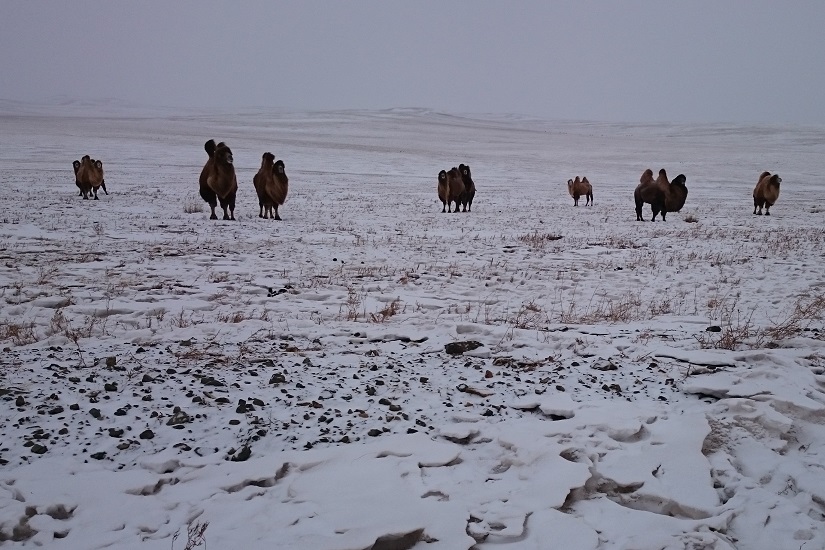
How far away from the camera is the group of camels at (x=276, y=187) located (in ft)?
52.0

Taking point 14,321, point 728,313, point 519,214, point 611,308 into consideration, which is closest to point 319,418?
point 14,321

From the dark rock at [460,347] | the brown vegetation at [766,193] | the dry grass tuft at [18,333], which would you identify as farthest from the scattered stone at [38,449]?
the brown vegetation at [766,193]

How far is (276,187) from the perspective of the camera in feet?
55.5

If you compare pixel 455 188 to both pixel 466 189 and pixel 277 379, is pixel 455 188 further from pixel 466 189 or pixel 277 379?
pixel 277 379

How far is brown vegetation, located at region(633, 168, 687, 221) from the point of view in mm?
19812

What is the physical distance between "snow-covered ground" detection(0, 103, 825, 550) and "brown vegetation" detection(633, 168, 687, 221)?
324 inches

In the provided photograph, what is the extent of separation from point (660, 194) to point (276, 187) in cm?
1215

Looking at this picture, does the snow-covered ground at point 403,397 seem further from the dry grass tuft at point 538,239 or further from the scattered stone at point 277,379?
the dry grass tuft at point 538,239

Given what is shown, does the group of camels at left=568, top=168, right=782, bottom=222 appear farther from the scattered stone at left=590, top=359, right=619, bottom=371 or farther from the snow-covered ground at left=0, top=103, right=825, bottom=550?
the scattered stone at left=590, top=359, right=619, bottom=371

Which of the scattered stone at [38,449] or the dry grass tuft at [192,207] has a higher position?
the dry grass tuft at [192,207]

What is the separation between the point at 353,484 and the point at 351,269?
6.79m

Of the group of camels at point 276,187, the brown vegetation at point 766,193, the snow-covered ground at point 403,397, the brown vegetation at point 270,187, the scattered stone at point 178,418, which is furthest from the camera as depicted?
the brown vegetation at point 766,193

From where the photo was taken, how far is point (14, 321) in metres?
6.12


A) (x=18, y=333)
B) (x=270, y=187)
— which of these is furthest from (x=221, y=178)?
(x=18, y=333)
